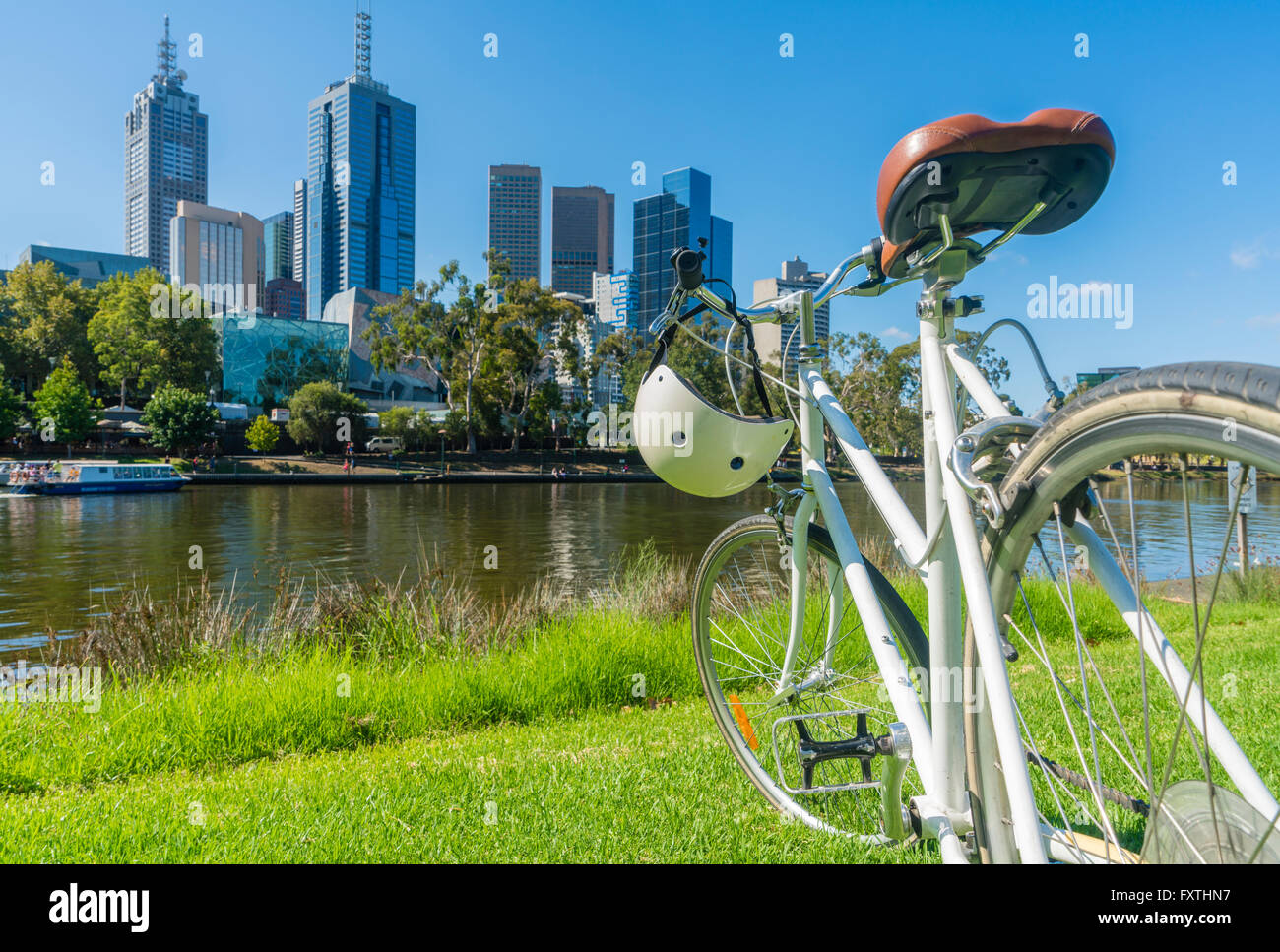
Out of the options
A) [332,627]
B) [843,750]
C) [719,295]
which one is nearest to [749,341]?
[719,295]

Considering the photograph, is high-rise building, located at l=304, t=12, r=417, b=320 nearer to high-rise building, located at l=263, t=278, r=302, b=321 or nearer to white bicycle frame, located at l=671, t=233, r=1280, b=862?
high-rise building, located at l=263, t=278, r=302, b=321

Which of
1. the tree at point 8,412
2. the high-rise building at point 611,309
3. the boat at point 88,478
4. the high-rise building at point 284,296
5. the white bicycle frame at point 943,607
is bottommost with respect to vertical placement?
the boat at point 88,478

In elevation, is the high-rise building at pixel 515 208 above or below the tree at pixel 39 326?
above

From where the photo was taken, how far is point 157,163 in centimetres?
18188

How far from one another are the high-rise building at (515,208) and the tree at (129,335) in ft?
226

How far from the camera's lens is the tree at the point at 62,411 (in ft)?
140

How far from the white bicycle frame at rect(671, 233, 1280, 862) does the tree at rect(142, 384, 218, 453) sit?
49.0 m

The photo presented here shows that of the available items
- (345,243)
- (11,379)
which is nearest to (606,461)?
(11,379)

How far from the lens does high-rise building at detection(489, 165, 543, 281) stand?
125 meters

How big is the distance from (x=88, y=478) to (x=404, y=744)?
3429 centimetres

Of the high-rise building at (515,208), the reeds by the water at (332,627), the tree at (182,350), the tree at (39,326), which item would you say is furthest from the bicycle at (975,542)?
the high-rise building at (515,208)

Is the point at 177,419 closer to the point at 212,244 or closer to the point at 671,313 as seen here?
the point at 671,313

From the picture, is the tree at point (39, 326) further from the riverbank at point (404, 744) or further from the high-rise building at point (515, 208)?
the high-rise building at point (515, 208)

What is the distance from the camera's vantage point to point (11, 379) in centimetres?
5294
